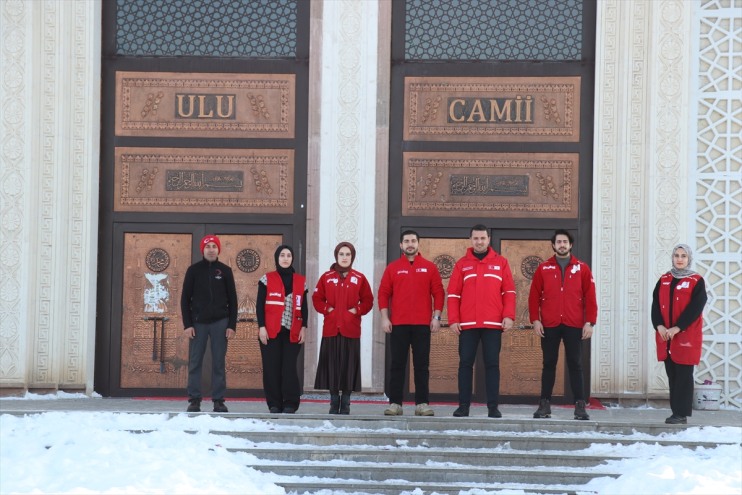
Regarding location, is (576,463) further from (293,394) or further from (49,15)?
(49,15)

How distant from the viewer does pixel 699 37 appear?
453 inches

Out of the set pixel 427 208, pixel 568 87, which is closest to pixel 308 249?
pixel 427 208

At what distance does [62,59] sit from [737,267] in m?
7.01

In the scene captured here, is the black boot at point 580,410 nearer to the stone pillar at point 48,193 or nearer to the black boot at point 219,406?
the black boot at point 219,406

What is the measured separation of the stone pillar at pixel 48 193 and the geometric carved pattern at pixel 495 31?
3371mm

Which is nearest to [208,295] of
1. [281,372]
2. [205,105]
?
[281,372]

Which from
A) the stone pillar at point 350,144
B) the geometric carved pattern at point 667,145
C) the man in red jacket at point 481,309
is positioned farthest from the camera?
the stone pillar at point 350,144

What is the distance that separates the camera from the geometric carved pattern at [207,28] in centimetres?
1209

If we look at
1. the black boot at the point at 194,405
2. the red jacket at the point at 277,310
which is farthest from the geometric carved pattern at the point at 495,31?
the black boot at the point at 194,405

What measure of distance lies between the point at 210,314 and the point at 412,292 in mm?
1708

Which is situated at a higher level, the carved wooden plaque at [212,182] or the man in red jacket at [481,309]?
the carved wooden plaque at [212,182]

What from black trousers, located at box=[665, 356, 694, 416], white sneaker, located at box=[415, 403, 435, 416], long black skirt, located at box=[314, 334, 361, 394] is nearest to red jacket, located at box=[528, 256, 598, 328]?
black trousers, located at box=[665, 356, 694, 416]

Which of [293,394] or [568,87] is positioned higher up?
[568,87]

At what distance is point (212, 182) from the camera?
12.0 m
